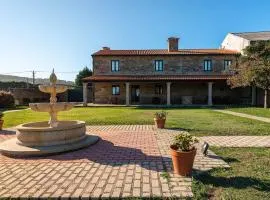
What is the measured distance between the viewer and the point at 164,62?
3089cm

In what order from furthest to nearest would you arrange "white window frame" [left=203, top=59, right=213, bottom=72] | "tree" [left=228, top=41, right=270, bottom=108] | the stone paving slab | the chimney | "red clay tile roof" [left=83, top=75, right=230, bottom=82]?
1. the chimney
2. "white window frame" [left=203, top=59, right=213, bottom=72]
3. "red clay tile roof" [left=83, top=75, right=230, bottom=82]
4. "tree" [left=228, top=41, right=270, bottom=108]
5. the stone paving slab

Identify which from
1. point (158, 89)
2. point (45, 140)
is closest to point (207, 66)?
point (158, 89)

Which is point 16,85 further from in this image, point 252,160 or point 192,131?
point 252,160

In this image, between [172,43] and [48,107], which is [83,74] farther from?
[48,107]

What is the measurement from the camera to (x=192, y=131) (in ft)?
35.5

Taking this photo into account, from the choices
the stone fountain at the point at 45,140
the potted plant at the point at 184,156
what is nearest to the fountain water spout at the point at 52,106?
the stone fountain at the point at 45,140

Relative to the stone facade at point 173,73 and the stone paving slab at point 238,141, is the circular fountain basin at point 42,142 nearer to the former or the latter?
the stone paving slab at point 238,141

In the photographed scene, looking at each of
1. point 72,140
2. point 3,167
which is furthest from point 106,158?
point 3,167

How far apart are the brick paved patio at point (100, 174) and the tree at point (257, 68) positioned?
16823 millimetres

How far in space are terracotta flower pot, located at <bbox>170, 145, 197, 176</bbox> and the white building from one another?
26580mm

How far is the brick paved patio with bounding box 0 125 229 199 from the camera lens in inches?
173

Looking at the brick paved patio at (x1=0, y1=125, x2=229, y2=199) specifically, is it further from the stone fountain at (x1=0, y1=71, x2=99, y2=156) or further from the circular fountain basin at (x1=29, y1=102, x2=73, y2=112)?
the circular fountain basin at (x1=29, y1=102, x2=73, y2=112)

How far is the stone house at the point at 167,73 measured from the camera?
30391mm

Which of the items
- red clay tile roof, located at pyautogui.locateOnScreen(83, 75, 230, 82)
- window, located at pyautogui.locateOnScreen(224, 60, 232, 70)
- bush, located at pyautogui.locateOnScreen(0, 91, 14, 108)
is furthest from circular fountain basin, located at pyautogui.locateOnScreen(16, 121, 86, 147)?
window, located at pyautogui.locateOnScreen(224, 60, 232, 70)
